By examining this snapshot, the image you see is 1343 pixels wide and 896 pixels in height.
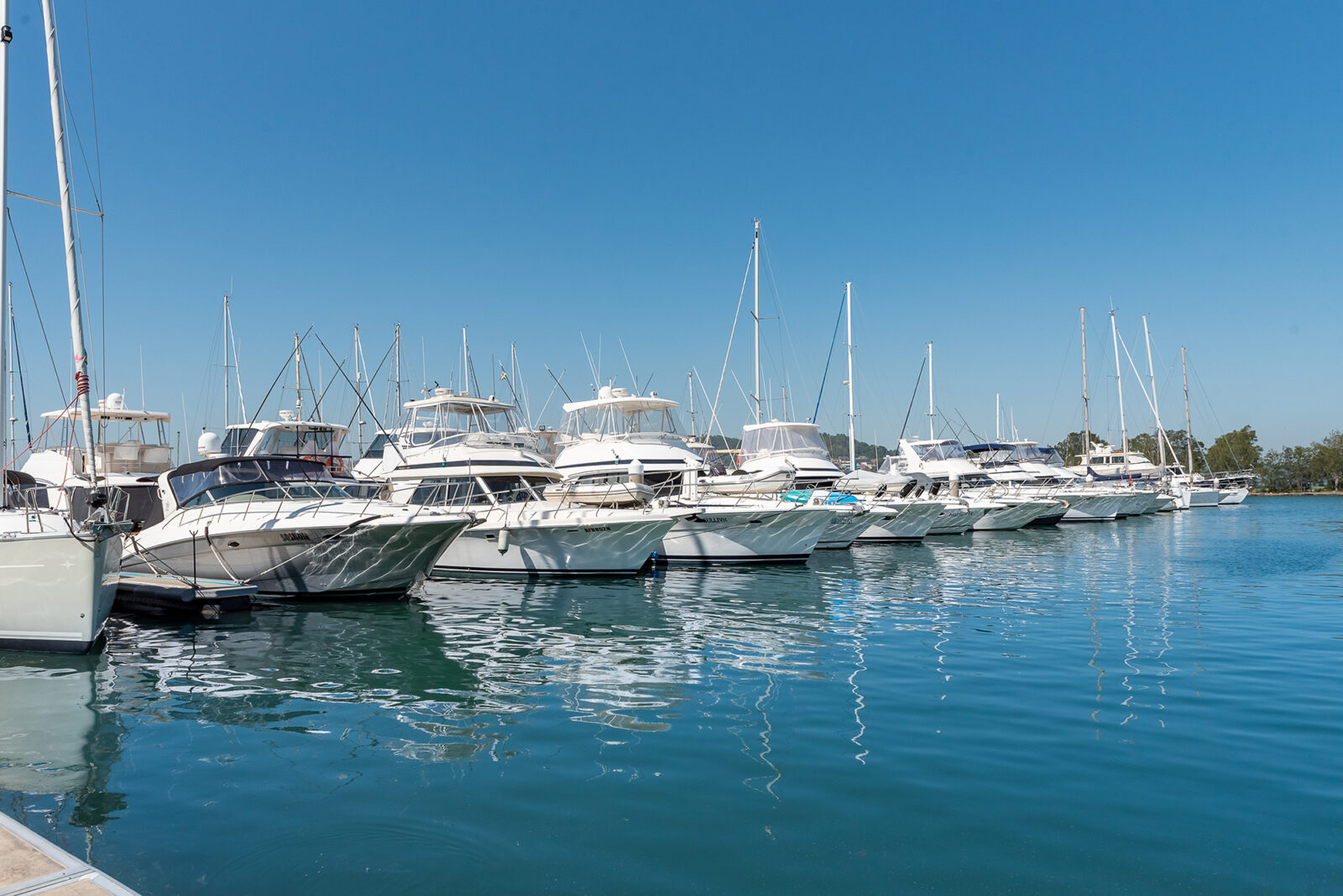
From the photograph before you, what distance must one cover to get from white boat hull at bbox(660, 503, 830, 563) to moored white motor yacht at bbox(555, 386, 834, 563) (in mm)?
25

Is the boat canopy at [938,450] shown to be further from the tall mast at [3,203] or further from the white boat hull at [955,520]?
the tall mast at [3,203]

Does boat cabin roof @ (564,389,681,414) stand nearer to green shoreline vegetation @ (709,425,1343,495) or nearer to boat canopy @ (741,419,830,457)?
boat canopy @ (741,419,830,457)

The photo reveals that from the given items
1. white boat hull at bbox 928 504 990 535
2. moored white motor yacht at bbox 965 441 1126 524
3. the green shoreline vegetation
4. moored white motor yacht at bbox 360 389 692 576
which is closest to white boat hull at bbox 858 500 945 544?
white boat hull at bbox 928 504 990 535

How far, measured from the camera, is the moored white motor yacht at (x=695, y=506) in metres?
24.0

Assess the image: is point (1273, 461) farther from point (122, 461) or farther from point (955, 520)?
point (122, 461)

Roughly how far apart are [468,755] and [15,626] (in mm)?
8657

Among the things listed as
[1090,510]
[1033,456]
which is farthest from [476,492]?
[1033,456]

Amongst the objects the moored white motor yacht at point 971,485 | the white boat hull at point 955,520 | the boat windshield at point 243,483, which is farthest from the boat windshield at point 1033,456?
the boat windshield at point 243,483

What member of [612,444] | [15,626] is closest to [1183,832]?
[15,626]

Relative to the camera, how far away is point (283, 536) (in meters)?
16.2

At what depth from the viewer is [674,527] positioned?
78.7 feet

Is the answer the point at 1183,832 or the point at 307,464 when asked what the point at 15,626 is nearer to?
the point at 307,464

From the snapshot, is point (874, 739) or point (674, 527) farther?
point (674, 527)

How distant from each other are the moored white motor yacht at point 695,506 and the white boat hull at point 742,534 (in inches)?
1.0
